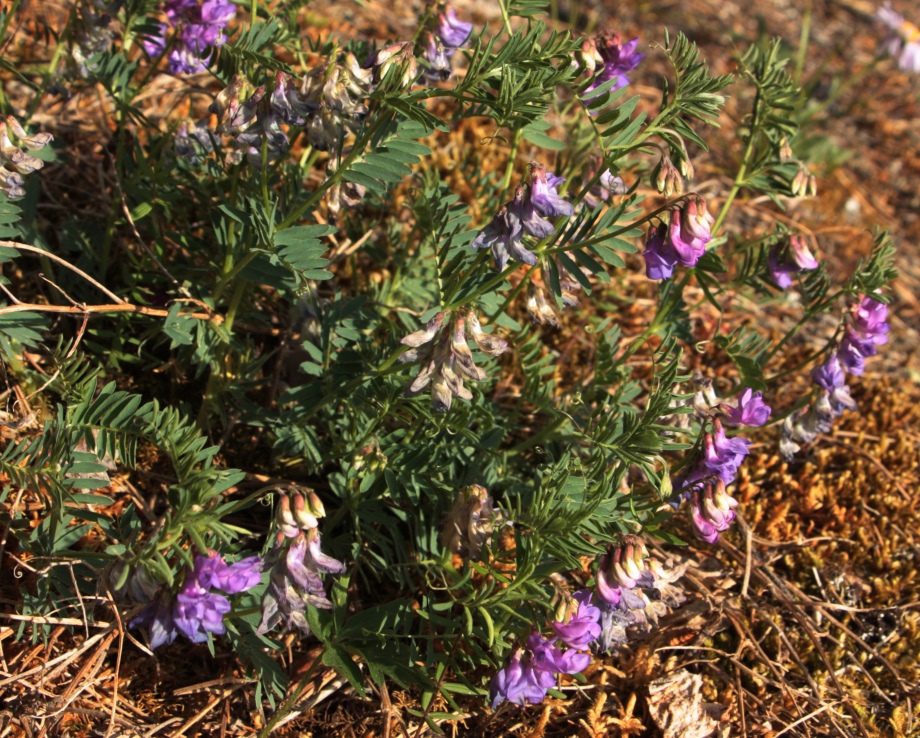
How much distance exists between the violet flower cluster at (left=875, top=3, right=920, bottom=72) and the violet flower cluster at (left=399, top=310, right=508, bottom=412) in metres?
4.91

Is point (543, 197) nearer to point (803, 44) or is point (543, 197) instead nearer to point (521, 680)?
point (521, 680)

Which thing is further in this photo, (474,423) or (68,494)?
(474,423)

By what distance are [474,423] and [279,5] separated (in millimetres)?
1506

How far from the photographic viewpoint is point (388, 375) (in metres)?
2.56

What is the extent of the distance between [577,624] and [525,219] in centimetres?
100

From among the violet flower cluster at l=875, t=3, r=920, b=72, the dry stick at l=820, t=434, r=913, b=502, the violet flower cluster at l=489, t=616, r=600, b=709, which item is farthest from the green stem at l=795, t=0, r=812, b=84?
the violet flower cluster at l=489, t=616, r=600, b=709

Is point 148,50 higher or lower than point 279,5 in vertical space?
→ lower

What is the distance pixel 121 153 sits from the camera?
2.92 metres

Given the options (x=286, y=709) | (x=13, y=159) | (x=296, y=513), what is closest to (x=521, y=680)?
(x=286, y=709)

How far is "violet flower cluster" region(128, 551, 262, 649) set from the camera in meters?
2.03

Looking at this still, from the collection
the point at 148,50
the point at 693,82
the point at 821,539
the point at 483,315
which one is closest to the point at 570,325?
the point at 483,315

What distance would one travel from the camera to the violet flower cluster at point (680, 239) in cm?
232

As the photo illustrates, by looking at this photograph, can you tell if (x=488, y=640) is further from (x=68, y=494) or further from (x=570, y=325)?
(x=570, y=325)

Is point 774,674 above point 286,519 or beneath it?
beneath
